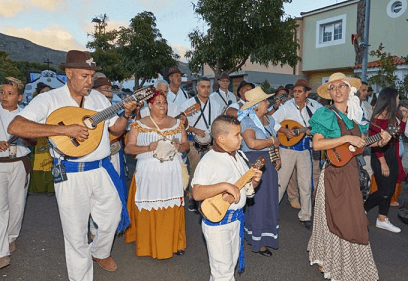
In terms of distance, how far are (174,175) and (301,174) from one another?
7.48 ft

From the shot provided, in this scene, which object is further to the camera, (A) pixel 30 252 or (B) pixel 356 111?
(A) pixel 30 252

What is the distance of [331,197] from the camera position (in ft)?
12.1

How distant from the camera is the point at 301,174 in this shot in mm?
5688

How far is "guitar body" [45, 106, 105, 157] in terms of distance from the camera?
3301 millimetres

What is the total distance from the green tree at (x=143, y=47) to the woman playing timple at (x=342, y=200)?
22436mm

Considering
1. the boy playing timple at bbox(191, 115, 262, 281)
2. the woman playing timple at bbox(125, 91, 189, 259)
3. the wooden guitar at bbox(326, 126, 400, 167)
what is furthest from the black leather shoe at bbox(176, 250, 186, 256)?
the wooden guitar at bbox(326, 126, 400, 167)

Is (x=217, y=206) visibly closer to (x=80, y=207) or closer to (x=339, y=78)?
(x=80, y=207)

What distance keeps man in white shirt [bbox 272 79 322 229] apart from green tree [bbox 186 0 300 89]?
9061 mm

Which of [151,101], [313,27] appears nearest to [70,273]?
[151,101]

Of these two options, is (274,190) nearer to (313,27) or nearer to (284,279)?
(284,279)

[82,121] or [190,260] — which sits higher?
[82,121]

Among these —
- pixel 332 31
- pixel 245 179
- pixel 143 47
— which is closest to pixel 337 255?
pixel 245 179

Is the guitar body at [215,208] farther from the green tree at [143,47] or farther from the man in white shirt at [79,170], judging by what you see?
the green tree at [143,47]

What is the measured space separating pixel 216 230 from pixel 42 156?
6097 millimetres
